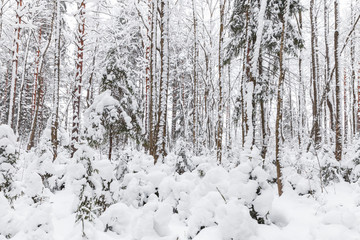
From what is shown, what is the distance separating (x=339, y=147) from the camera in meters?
9.39

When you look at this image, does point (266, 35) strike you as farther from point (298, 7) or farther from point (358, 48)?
point (358, 48)

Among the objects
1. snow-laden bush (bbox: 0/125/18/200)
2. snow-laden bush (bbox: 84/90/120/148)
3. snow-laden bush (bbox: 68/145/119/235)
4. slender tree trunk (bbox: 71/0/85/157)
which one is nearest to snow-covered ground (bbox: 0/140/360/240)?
snow-laden bush (bbox: 68/145/119/235)

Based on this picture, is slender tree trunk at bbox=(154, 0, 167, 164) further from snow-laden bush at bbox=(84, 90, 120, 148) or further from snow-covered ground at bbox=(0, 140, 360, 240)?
snow-covered ground at bbox=(0, 140, 360, 240)

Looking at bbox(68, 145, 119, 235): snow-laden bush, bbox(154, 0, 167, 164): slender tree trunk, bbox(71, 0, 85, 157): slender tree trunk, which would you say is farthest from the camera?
bbox(71, 0, 85, 157): slender tree trunk

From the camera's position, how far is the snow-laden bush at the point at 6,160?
5.50 meters

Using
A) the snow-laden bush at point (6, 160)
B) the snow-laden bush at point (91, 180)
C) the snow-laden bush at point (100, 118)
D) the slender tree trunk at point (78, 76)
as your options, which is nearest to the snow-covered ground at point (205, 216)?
the snow-laden bush at point (91, 180)

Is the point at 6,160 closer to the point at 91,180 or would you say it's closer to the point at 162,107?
the point at 91,180

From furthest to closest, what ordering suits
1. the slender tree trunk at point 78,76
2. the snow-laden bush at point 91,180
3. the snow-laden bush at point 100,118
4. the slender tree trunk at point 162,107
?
the slender tree trunk at point 78,76
the slender tree trunk at point 162,107
the snow-laden bush at point 100,118
the snow-laden bush at point 91,180

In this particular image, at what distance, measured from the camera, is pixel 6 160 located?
581 cm

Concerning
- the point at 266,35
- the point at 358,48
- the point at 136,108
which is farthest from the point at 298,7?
the point at 358,48

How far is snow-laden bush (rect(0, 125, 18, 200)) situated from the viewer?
5.50 metres

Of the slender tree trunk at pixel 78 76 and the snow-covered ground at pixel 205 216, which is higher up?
the slender tree trunk at pixel 78 76

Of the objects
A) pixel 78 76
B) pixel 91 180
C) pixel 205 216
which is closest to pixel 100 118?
pixel 78 76

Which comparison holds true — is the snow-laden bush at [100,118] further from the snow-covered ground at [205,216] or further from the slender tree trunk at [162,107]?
the snow-covered ground at [205,216]
